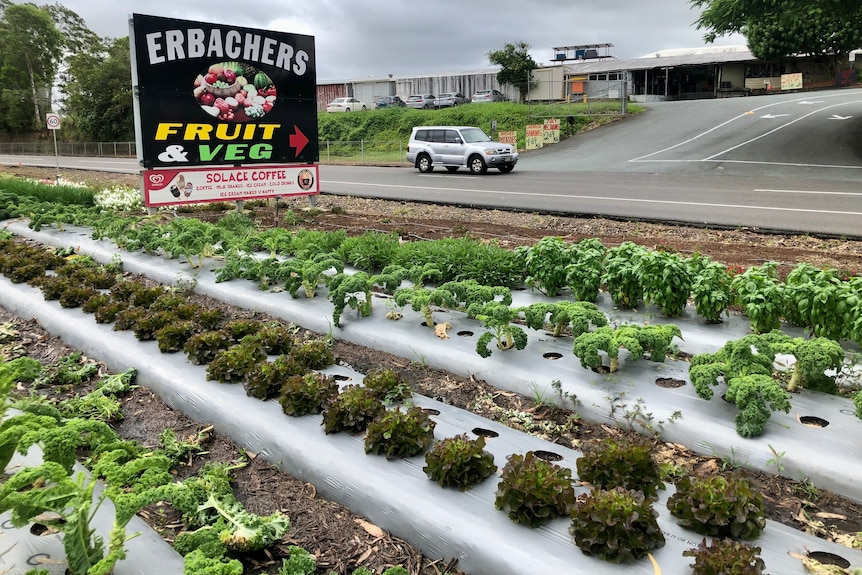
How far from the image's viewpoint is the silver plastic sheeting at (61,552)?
2.35 metres

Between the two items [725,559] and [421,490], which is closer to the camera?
[725,559]

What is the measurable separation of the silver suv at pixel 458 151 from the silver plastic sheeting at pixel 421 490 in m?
17.9

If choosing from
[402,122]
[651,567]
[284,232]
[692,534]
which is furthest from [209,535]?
[402,122]

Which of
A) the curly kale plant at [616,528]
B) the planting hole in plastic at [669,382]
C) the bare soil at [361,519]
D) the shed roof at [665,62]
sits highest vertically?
the shed roof at [665,62]

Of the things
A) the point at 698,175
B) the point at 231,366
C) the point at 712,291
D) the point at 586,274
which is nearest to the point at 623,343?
the point at 712,291

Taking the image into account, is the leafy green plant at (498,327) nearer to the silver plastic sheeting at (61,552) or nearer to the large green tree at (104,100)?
the silver plastic sheeting at (61,552)

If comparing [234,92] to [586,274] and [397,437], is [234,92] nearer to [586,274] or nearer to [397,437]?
[586,274]

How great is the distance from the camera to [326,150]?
4122cm

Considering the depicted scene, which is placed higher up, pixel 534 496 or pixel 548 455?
pixel 534 496

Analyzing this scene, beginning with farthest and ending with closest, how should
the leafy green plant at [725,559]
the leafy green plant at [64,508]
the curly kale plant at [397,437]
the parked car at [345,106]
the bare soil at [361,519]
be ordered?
the parked car at [345,106], the curly kale plant at [397,437], the bare soil at [361,519], the leafy green plant at [64,508], the leafy green plant at [725,559]

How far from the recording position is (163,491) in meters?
2.55

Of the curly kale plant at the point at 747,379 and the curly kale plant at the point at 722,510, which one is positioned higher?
the curly kale plant at the point at 747,379

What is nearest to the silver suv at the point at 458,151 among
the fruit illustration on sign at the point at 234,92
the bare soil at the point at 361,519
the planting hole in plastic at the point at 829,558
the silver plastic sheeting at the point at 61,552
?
the fruit illustration on sign at the point at 234,92

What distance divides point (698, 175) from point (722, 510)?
58.6 ft
